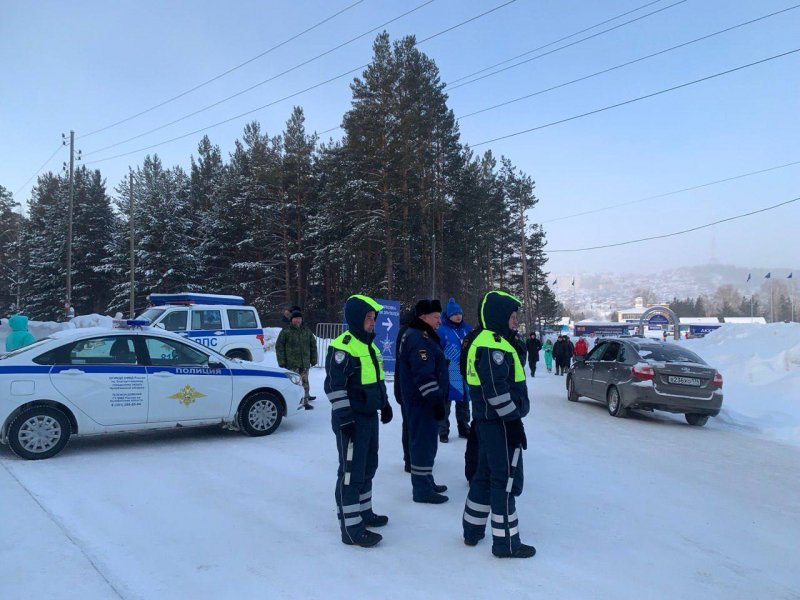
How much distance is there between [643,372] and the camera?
10828 millimetres

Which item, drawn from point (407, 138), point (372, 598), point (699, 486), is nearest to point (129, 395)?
point (372, 598)

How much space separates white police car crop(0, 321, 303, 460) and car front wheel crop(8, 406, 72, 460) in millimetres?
11

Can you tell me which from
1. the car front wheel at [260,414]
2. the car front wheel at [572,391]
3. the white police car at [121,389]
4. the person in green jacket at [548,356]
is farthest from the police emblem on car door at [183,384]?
the person in green jacket at [548,356]

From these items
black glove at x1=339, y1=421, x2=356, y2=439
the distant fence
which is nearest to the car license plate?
black glove at x1=339, y1=421, x2=356, y2=439

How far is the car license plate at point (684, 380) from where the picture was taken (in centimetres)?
1061

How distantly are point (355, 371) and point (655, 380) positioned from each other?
7.79 meters

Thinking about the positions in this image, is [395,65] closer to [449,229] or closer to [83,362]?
[449,229]

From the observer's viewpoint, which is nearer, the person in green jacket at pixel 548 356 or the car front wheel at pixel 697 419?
the car front wheel at pixel 697 419

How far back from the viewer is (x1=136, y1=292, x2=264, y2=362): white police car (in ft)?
50.9

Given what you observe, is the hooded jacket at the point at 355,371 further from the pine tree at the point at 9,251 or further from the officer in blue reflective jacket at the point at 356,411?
the pine tree at the point at 9,251

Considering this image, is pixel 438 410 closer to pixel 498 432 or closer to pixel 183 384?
pixel 498 432

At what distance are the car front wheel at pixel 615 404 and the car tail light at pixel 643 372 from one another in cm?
72

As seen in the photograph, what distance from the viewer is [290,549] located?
4582 mm

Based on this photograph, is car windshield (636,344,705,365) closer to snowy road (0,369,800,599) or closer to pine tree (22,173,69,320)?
snowy road (0,369,800,599)
